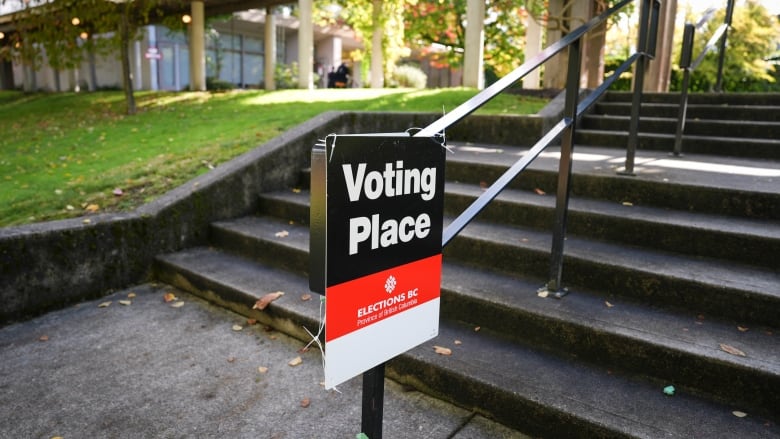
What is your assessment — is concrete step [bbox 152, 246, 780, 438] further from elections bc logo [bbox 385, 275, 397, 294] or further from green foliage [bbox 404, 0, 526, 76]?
green foliage [bbox 404, 0, 526, 76]

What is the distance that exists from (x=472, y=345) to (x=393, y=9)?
1414cm

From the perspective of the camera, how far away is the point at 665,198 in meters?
3.43

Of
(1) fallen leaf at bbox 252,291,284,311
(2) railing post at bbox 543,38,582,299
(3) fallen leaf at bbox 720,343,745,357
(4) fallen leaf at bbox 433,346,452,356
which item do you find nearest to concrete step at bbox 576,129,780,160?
(2) railing post at bbox 543,38,582,299

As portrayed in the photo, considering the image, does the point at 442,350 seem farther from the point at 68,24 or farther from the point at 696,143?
the point at 68,24

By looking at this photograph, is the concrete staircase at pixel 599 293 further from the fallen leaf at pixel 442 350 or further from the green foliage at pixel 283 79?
the green foliage at pixel 283 79

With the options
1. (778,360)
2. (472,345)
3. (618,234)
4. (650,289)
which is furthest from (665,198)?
(472,345)

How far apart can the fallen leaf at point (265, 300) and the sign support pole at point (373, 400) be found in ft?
5.65

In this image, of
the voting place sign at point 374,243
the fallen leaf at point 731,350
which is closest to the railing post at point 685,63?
the fallen leaf at point 731,350

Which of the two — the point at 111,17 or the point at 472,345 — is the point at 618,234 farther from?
the point at 111,17

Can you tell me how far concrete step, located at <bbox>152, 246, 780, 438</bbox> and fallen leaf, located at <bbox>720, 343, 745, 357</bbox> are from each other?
73 millimetres

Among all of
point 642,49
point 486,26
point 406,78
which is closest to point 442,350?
point 642,49

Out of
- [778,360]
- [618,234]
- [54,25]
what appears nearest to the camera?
[778,360]

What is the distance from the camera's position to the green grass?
4.41 m

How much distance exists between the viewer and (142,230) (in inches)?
156
